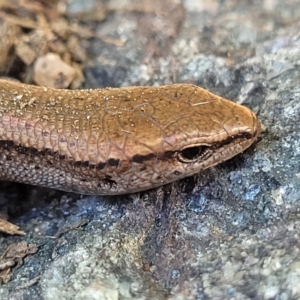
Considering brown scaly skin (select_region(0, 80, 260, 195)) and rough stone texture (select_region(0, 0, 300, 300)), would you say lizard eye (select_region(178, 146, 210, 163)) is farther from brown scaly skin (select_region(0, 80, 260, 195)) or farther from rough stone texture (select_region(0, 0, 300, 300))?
rough stone texture (select_region(0, 0, 300, 300))

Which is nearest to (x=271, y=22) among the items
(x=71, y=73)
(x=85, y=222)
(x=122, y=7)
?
(x=122, y=7)

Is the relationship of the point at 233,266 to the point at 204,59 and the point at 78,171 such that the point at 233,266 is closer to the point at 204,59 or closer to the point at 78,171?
the point at 78,171

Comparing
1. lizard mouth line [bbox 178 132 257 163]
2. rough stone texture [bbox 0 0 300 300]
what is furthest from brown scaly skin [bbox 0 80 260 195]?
rough stone texture [bbox 0 0 300 300]

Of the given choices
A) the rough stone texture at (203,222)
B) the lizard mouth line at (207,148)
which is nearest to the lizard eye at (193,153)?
the lizard mouth line at (207,148)

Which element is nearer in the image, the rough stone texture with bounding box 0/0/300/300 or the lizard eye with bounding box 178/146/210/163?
the rough stone texture with bounding box 0/0/300/300

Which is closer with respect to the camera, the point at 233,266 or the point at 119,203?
the point at 233,266

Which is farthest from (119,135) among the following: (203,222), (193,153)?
(203,222)
